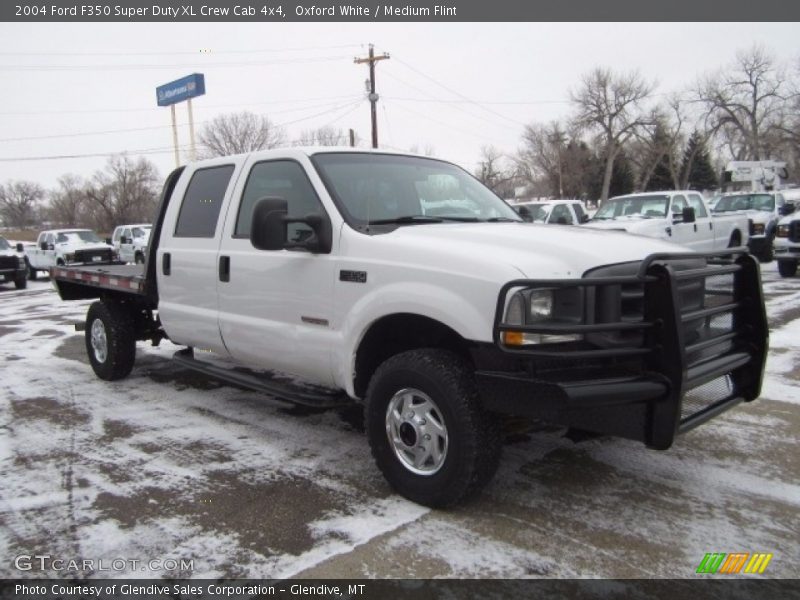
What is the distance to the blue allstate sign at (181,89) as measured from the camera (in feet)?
103

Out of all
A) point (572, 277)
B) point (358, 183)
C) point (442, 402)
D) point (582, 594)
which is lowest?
point (582, 594)

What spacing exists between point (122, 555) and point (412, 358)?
1676 mm

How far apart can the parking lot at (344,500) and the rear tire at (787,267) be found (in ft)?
31.4

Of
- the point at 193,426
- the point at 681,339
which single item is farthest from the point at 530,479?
the point at 193,426

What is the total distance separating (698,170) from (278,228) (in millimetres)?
77701

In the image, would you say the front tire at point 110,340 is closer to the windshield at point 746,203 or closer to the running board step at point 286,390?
the running board step at point 286,390

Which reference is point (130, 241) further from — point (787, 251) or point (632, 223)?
point (787, 251)

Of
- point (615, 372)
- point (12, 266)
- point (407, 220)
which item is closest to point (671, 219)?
point (407, 220)

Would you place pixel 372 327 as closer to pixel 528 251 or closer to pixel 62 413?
pixel 528 251

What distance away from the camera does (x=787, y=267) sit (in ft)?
44.9

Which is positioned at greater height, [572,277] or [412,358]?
[572,277]

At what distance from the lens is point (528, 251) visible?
325 cm

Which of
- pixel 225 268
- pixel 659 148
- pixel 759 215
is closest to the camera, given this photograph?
pixel 225 268
